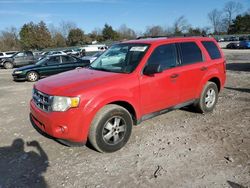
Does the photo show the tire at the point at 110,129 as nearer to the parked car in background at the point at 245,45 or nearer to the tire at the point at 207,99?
the tire at the point at 207,99

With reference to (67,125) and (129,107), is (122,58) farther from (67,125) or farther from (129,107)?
(67,125)

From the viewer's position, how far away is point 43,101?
178 inches

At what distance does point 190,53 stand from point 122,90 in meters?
2.14

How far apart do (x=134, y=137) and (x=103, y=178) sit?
5.05ft

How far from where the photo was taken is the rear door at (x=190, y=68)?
18.4ft

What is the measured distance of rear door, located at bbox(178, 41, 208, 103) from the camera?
561 cm

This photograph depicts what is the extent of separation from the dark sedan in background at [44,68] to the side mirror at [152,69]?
10422mm

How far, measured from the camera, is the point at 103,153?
15.1 ft

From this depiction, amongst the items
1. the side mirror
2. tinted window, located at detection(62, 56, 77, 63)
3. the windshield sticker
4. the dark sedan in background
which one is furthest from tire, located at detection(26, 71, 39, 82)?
the side mirror

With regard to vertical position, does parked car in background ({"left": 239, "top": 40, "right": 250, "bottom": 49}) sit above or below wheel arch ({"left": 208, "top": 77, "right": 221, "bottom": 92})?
above

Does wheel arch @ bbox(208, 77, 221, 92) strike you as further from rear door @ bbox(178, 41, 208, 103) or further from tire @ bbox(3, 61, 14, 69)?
tire @ bbox(3, 61, 14, 69)

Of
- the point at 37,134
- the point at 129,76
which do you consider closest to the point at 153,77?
the point at 129,76

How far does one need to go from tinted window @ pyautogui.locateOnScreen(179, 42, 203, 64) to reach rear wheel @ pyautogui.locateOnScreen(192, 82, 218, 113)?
0.74m

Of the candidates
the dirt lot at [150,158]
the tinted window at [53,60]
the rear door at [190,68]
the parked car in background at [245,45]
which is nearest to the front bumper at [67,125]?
the dirt lot at [150,158]
